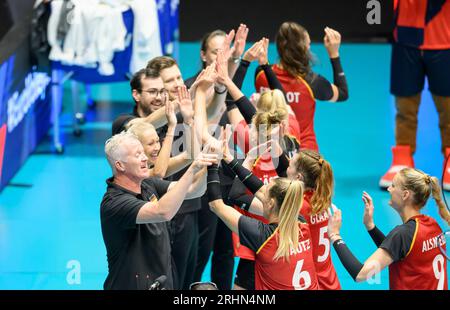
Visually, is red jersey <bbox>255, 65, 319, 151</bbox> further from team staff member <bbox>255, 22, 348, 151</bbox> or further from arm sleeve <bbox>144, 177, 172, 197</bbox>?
arm sleeve <bbox>144, 177, 172, 197</bbox>

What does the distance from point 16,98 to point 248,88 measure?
134 inches

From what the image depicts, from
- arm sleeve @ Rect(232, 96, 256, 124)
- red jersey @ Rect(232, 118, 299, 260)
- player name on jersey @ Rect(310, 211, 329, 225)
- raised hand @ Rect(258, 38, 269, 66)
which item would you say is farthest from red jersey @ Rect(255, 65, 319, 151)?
player name on jersey @ Rect(310, 211, 329, 225)

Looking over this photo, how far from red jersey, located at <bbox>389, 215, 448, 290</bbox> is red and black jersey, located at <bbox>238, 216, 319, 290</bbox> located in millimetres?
459

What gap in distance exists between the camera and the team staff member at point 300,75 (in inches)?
278

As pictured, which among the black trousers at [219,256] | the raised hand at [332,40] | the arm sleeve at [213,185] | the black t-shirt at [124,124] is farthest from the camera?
the raised hand at [332,40]

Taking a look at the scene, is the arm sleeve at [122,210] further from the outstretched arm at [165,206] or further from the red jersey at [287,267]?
the red jersey at [287,267]

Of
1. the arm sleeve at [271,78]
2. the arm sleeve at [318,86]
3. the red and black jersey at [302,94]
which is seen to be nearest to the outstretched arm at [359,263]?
the arm sleeve at [271,78]

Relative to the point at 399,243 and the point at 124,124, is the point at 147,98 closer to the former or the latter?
the point at 124,124


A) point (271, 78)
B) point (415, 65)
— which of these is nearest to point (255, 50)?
point (271, 78)

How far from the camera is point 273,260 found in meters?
4.90

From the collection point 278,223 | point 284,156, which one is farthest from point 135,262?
point 284,156

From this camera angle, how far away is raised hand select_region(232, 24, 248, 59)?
20.4 feet

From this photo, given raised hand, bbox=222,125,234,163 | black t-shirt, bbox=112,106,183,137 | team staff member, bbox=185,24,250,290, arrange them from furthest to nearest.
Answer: team staff member, bbox=185,24,250,290 < black t-shirt, bbox=112,106,183,137 < raised hand, bbox=222,125,234,163

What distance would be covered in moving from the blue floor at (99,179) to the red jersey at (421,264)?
5.99 feet
